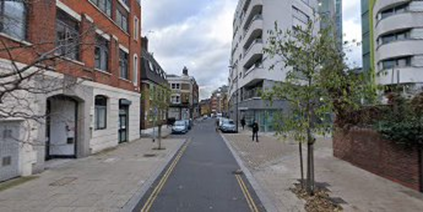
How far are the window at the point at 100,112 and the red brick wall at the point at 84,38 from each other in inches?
38.4

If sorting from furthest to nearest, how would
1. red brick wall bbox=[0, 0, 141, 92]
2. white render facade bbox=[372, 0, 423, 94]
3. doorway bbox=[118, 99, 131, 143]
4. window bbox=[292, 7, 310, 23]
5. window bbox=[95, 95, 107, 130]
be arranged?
window bbox=[292, 7, 310, 23] → white render facade bbox=[372, 0, 423, 94] → doorway bbox=[118, 99, 131, 143] → window bbox=[95, 95, 107, 130] → red brick wall bbox=[0, 0, 141, 92]

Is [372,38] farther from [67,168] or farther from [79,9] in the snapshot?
[67,168]

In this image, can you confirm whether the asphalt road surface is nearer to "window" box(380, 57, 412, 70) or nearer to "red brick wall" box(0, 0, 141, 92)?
"red brick wall" box(0, 0, 141, 92)

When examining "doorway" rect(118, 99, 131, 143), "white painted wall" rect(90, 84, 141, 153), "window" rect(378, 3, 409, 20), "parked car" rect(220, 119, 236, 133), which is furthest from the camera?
"parked car" rect(220, 119, 236, 133)

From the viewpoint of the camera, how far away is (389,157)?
971 cm

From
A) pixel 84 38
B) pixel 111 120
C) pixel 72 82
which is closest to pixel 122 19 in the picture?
pixel 111 120

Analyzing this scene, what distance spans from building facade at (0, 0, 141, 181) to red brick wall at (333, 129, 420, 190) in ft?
27.1

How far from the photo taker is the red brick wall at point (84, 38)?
710cm

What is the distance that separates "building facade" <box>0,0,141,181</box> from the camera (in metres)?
6.62

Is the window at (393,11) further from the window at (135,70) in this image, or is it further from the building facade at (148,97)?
the window at (135,70)

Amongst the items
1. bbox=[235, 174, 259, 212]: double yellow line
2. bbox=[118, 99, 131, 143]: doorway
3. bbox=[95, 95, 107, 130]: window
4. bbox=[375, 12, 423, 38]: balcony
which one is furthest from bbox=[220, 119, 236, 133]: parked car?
bbox=[235, 174, 259, 212]: double yellow line

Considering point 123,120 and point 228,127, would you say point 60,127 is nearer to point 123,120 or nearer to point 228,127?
point 123,120

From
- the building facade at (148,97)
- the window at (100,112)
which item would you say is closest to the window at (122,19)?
Answer: the building facade at (148,97)

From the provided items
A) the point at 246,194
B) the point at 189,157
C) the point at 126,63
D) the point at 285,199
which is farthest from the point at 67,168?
the point at 126,63
